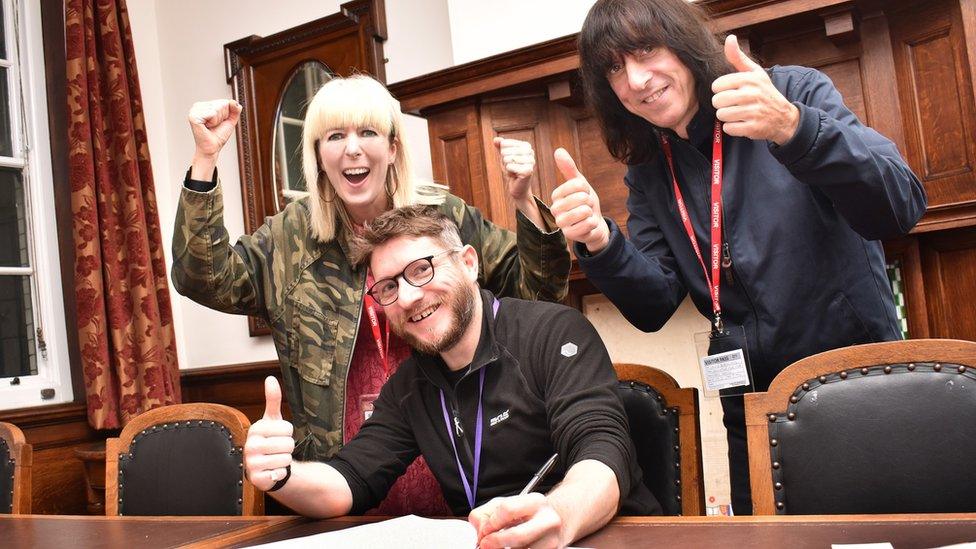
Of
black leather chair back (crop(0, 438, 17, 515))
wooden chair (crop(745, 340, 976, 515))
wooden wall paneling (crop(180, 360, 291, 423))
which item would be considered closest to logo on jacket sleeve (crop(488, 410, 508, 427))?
wooden chair (crop(745, 340, 976, 515))

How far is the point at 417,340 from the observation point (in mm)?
1763

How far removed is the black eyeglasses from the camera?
5.79 feet

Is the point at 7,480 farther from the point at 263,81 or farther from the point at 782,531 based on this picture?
the point at 263,81

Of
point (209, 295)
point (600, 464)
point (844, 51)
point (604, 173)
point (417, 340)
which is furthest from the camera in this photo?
point (604, 173)

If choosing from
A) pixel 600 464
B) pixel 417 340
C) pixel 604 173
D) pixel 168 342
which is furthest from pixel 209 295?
pixel 168 342

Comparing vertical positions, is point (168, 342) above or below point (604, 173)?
below

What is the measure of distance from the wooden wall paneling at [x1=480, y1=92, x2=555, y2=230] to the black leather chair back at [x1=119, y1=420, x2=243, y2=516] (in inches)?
74.1

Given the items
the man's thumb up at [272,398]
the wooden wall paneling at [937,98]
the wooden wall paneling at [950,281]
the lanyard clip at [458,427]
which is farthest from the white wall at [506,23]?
the man's thumb up at [272,398]

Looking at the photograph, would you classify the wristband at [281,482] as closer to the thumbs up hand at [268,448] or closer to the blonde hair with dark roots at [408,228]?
the thumbs up hand at [268,448]

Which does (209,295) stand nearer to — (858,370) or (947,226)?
(858,370)

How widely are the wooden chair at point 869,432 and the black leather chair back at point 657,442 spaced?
0.29 metres

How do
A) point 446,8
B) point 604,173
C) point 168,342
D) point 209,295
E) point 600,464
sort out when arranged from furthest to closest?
point 168,342, point 446,8, point 604,173, point 209,295, point 600,464

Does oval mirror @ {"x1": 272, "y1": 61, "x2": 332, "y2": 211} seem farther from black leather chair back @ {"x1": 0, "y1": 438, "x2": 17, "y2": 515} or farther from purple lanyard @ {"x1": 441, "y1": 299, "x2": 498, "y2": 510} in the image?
purple lanyard @ {"x1": 441, "y1": 299, "x2": 498, "y2": 510}

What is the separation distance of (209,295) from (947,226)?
2.49m
